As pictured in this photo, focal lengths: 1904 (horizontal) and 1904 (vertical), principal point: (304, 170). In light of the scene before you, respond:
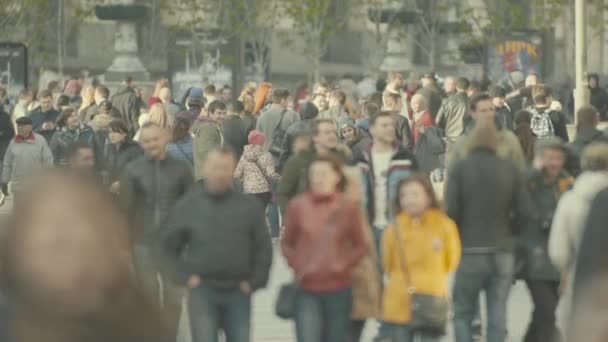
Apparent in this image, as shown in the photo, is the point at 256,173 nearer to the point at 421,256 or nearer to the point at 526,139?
the point at 526,139

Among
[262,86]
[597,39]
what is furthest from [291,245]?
[597,39]

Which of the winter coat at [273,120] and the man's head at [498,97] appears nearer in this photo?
the winter coat at [273,120]

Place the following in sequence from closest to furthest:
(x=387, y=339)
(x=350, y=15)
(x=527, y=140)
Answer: (x=387, y=339) < (x=527, y=140) < (x=350, y=15)

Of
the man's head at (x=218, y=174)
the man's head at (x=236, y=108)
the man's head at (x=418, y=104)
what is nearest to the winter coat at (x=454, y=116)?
the man's head at (x=418, y=104)

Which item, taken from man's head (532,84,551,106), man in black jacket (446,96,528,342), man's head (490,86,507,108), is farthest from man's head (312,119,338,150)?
man's head (490,86,507,108)

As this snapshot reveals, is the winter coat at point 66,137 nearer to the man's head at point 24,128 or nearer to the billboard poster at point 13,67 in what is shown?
the man's head at point 24,128

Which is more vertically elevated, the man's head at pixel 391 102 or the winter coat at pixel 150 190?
the man's head at pixel 391 102

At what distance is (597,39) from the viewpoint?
57562 millimetres

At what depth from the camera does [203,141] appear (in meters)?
20.0

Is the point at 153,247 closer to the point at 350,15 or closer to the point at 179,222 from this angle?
the point at 179,222

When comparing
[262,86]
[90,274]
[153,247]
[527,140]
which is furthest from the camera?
[262,86]

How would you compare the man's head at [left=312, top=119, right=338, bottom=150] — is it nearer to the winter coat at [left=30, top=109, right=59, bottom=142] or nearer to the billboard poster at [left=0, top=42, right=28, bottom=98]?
the winter coat at [left=30, top=109, right=59, bottom=142]

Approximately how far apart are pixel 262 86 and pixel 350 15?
93.5 ft

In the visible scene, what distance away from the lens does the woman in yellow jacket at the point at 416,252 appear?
9961 mm
